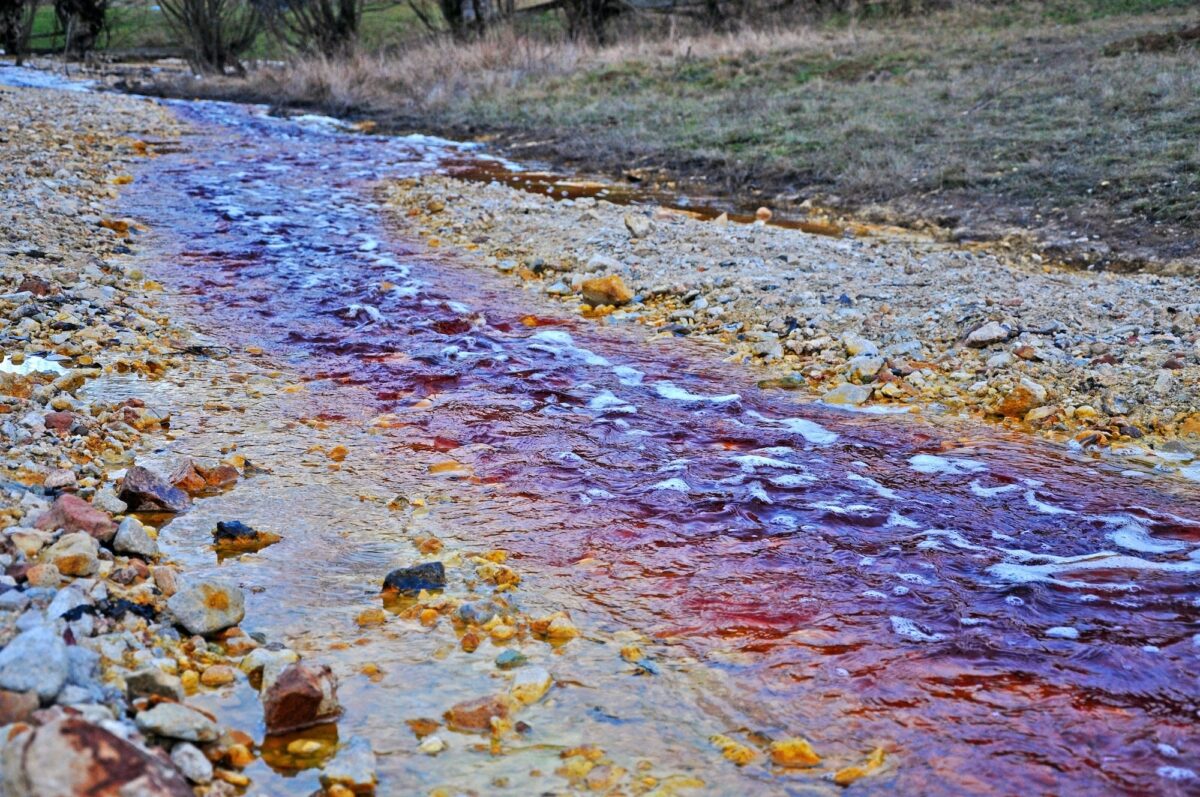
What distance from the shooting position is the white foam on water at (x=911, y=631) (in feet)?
10.4

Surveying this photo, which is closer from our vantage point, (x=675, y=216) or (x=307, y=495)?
(x=307, y=495)

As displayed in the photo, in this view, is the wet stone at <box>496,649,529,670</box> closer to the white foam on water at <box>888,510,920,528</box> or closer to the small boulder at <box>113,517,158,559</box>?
the small boulder at <box>113,517,158,559</box>

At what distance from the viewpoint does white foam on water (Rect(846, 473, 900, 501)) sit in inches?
166

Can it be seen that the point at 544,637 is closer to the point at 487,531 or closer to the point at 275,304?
the point at 487,531

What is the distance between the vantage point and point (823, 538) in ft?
12.6

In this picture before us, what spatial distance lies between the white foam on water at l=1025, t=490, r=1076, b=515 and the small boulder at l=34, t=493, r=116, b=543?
3.33 meters

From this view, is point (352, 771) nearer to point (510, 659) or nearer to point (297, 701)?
point (297, 701)

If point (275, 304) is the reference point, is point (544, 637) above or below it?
below

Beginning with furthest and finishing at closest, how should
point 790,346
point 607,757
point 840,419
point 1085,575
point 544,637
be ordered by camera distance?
1. point 790,346
2. point 840,419
3. point 1085,575
4. point 544,637
5. point 607,757

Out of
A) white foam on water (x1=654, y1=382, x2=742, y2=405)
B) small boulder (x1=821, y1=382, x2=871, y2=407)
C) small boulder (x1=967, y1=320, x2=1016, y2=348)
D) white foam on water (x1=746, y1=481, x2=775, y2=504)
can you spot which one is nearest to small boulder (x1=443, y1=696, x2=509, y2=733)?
white foam on water (x1=746, y1=481, x2=775, y2=504)

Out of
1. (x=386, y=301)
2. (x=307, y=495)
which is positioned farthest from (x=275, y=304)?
(x=307, y=495)

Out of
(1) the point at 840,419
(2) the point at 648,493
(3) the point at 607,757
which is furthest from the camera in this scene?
(1) the point at 840,419

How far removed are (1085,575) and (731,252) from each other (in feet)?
15.8

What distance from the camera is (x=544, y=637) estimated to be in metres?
3.13
